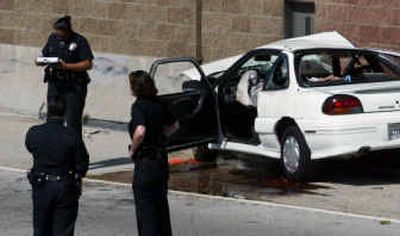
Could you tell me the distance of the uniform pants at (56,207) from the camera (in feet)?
26.2

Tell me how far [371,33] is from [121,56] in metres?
4.13

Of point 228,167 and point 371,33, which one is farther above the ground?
point 371,33

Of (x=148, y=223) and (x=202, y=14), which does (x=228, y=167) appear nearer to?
(x=202, y=14)

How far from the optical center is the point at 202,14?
1630 centimetres

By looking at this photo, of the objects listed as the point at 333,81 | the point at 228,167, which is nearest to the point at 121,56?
the point at 228,167

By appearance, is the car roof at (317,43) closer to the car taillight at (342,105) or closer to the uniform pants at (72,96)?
the car taillight at (342,105)

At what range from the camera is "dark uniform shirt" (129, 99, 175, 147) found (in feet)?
28.3

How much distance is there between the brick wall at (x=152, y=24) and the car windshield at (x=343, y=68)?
2.73 m

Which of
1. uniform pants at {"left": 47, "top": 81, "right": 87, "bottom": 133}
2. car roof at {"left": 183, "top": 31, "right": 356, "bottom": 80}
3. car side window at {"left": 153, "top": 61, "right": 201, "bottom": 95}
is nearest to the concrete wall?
car side window at {"left": 153, "top": 61, "right": 201, "bottom": 95}

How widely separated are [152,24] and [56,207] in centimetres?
903

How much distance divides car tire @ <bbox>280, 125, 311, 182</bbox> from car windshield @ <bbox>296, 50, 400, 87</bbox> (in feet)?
1.84

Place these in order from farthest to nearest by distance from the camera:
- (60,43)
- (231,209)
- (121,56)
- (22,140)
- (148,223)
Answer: (121,56)
(22,140)
(60,43)
(231,209)
(148,223)

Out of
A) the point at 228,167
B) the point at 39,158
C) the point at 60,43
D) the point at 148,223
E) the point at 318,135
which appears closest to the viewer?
the point at 39,158

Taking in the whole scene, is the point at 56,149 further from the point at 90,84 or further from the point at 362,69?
the point at 90,84
